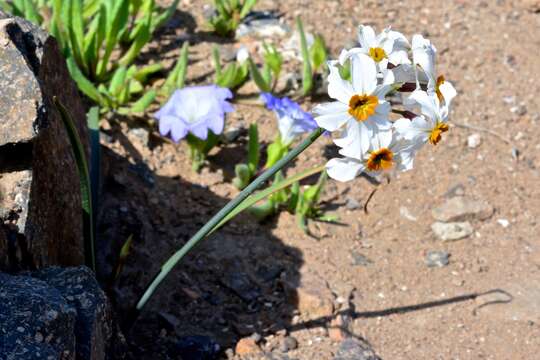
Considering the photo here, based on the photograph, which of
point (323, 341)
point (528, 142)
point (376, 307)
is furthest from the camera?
point (528, 142)

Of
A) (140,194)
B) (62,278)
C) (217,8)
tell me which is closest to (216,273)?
(140,194)

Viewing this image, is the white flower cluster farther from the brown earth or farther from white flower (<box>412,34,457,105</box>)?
the brown earth

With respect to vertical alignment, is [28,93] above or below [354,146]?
below

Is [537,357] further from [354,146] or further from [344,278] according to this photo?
[354,146]

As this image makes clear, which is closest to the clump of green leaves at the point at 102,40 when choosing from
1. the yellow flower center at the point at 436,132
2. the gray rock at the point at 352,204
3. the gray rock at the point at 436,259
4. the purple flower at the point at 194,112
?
the purple flower at the point at 194,112

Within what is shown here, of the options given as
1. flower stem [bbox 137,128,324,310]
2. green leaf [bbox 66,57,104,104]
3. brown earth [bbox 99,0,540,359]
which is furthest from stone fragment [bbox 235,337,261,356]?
green leaf [bbox 66,57,104,104]

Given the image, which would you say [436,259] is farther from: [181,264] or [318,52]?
[318,52]

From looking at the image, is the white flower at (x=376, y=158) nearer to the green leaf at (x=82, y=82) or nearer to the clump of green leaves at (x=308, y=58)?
the green leaf at (x=82, y=82)
